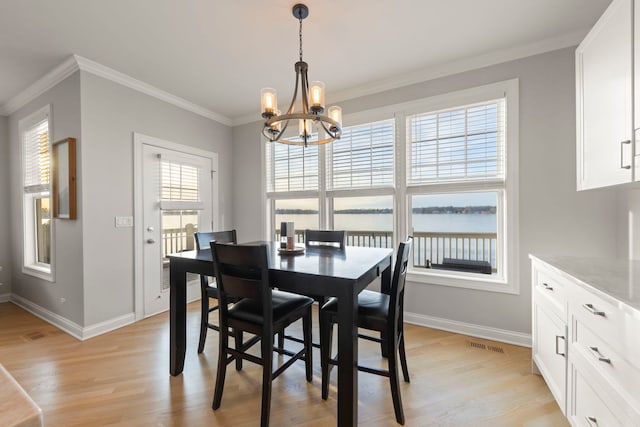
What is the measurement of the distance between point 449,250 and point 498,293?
0.58 m

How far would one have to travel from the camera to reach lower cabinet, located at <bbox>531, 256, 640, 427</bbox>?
3.44 feet

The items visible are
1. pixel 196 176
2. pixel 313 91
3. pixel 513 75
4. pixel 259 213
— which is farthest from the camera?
pixel 259 213

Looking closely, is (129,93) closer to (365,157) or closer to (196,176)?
(196,176)

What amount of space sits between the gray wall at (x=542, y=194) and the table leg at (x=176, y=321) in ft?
7.75

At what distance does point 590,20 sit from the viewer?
2.14 metres

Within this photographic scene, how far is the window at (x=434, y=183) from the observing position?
264 cm

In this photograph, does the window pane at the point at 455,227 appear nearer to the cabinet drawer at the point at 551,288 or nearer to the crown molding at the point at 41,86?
the cabinet drawer at the point at 551,288

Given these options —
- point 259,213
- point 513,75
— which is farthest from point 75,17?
point 513,75

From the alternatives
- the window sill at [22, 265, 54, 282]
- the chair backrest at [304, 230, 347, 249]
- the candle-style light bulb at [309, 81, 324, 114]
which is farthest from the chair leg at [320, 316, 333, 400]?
the window sill at [22, 265, 54, 282]

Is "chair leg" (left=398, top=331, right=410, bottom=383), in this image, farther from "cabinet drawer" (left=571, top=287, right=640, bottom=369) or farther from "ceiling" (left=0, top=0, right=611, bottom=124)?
"ceiling" (left=0, top=0, right=611, bottom=124)

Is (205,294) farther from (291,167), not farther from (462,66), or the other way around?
(462,66)

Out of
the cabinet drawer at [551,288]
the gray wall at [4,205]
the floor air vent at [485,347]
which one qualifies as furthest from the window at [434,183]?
the gray wall at [4,205]

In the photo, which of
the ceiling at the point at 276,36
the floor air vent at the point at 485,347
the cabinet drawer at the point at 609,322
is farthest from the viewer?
the floor air vent at the point at 485,347

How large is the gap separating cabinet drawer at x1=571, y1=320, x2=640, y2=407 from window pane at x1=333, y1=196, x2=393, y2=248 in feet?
6.15
